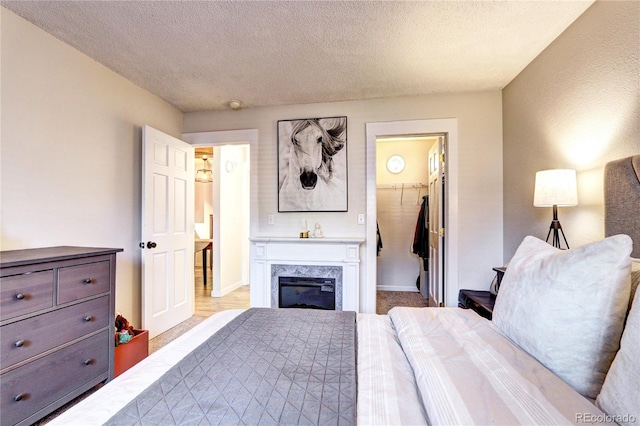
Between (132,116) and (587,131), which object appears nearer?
(587,131)

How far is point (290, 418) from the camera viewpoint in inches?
27.3

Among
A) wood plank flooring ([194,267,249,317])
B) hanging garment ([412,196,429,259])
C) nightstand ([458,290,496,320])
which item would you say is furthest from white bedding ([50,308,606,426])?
hanging garment ([412,196,429,259])

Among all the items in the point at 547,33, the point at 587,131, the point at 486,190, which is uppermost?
the point at 547,33

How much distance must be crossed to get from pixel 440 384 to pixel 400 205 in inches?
149

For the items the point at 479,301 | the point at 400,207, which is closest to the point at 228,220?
the point at 400,207

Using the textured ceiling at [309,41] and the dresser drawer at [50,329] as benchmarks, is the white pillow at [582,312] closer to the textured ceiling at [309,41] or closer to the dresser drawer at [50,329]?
the textured ceiling at [309,41]

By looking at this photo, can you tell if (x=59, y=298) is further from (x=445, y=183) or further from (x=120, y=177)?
(x=445, y=183)

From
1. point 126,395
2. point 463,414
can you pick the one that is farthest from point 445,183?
point 126,395

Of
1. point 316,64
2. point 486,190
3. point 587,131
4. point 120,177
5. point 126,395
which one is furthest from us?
point 486,190

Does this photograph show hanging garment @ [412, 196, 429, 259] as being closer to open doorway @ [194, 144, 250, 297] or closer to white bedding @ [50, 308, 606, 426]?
open doorway @ [194, 144, 250, 297]

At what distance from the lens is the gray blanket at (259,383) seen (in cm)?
70

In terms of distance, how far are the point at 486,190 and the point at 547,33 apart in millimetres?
1315

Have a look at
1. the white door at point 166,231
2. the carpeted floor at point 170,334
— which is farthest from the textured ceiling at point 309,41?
the carpeted floor at point 170,334

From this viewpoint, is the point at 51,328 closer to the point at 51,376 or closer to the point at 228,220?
the point at 51,376
